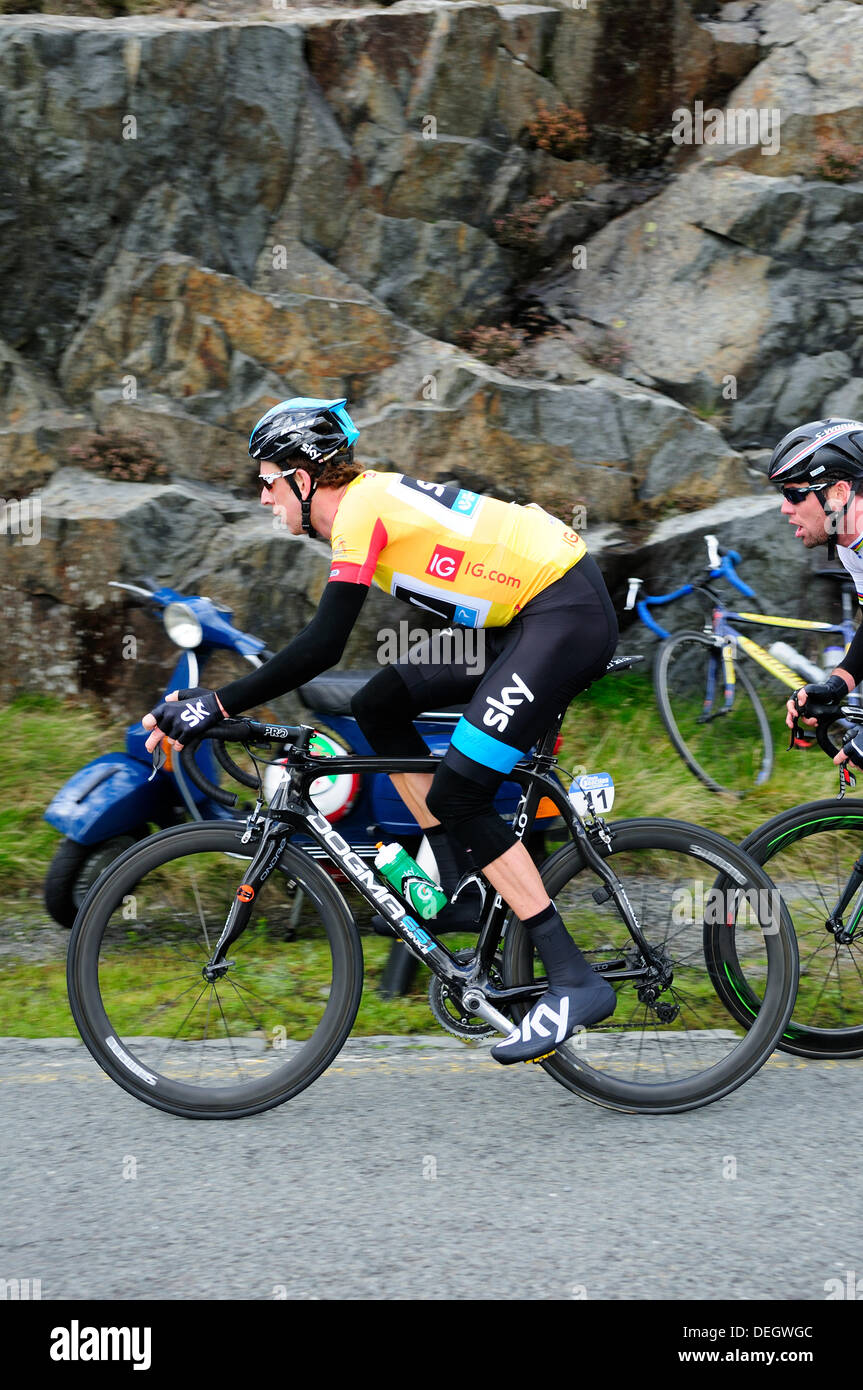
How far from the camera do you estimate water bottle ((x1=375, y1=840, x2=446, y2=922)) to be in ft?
12.7

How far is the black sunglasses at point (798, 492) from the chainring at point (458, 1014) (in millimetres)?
1829

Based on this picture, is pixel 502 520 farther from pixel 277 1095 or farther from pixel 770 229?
pixel 770 229

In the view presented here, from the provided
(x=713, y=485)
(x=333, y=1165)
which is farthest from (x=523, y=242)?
(x=333, y=1165)

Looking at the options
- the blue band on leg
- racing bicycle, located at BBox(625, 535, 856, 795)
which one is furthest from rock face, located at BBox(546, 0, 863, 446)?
the blue band on leg

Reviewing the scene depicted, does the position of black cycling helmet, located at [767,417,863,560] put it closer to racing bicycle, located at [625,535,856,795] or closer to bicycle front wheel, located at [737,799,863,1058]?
bicycle front wheel, located at [737,799,863,1058]

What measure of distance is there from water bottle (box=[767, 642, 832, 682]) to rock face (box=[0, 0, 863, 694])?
124cm

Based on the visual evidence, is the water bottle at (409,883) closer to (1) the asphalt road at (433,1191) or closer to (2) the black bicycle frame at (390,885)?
(2) the black bicycle frame at (390,885)

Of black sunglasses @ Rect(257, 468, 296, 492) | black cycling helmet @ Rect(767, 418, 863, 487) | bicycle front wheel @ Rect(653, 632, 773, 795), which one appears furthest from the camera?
bicycle front wheel @ Rect(653, 632, 773, 795)

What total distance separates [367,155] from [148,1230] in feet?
27.9

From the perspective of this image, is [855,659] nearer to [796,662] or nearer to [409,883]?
[409,883]

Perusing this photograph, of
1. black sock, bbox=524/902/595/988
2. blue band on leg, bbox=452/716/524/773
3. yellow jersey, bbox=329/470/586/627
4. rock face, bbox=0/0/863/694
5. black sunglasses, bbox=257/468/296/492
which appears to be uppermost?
rock face, bbox=0/0/863/694

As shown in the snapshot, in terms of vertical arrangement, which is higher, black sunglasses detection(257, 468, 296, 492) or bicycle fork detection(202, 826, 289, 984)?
black sunglasses detection(257, 468, 296, 492)

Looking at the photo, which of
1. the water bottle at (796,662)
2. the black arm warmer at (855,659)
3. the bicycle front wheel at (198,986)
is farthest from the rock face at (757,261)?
the bicycle front wheel at (198,986)

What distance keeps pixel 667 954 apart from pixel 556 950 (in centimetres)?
44
